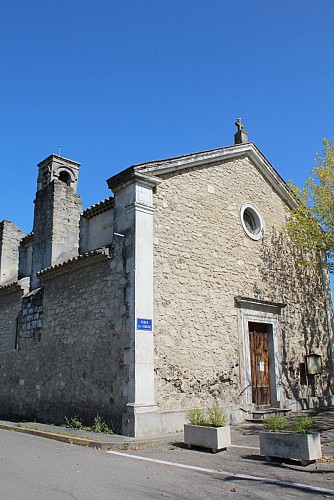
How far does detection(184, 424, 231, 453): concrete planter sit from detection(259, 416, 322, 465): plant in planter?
0.90m

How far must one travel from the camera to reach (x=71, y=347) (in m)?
11.8

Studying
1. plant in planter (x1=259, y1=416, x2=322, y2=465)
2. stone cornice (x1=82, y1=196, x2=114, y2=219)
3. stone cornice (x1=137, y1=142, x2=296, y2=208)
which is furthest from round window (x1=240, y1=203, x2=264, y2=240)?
plant in planter (x1=259, y1=416, x2=322, y2=465)

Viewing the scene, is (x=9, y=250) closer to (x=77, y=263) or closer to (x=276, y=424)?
(x=77, y=263)

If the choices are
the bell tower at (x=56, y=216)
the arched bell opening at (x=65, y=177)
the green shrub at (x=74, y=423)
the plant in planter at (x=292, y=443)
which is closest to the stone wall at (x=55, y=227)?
the bell tower at (x=56, y=216)

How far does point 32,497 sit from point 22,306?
998 centimetres

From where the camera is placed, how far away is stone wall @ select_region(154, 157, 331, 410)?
10586 millimetres

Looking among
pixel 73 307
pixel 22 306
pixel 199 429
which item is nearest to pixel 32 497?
pixel 199 429

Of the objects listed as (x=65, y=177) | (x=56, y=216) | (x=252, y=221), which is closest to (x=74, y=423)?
(x=56, y=216)

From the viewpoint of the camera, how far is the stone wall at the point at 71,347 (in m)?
10.3

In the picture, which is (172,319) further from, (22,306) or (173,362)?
(22,306)

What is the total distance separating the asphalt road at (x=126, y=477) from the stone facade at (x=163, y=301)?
1.88 m

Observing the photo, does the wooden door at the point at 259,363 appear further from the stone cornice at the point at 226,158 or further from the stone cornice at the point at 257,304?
the stone cornice at the point at 226,158

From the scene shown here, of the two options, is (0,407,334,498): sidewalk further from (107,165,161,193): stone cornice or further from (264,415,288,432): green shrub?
(107,165,161,193): stone cornice

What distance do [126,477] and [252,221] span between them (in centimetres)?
972
